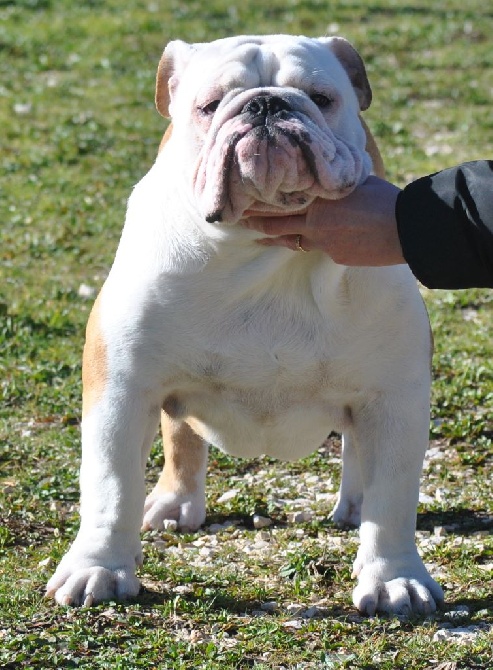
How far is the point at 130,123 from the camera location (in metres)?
10.4

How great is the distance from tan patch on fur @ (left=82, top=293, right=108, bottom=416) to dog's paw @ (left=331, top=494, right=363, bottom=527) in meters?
1.21

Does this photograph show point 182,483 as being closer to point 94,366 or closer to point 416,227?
point 94,366

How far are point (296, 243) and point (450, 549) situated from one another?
4.32 ft

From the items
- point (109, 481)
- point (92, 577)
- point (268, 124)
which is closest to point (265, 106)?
point (268, 124)

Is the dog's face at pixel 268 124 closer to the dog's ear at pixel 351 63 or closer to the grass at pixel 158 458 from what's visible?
the dog's ear at pixel 351 63

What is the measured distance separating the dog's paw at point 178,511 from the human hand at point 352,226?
1401 mm

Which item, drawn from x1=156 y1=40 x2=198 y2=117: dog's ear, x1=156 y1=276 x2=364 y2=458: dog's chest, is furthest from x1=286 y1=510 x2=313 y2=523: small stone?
x1=156 y1=40 x2=198 y2=117: dog's ear

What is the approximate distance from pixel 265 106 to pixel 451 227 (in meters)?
0.60

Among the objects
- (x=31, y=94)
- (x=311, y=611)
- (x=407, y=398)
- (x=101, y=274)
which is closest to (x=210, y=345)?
(x=407, y=398)

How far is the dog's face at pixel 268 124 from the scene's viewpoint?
336 centimetres

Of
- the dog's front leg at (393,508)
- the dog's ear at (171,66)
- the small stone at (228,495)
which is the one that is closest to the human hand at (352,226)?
the dog's front leg at (393,508)

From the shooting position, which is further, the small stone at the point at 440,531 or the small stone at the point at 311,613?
the small stone at the point at 440,531

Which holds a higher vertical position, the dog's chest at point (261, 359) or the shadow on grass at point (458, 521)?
the dog's chest at point (261, 359)

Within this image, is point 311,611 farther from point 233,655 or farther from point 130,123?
point 130,123
